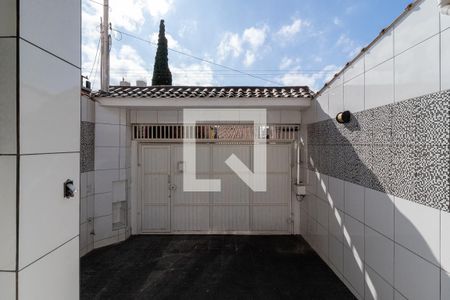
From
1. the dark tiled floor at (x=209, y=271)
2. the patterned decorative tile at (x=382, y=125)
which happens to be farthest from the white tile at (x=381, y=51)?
the dark tiled floor at (x=209, y=271)

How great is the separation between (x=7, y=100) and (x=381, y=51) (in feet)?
10.4

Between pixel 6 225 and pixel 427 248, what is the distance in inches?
111

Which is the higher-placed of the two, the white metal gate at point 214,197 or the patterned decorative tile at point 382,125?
the patterned decorative tile at point 382,125

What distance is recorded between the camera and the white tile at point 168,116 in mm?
5180

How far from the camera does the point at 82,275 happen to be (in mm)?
3605

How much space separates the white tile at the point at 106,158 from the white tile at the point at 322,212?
3983mm

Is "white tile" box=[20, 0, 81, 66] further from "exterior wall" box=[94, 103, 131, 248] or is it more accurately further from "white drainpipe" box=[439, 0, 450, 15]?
"exterior wall" box=[94, 103, 131, 248]

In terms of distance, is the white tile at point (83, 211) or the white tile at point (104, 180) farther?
the white tile at point (104, 180)

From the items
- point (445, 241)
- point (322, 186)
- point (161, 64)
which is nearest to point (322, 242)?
point (322, 186)

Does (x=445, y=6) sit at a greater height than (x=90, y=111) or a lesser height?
greater

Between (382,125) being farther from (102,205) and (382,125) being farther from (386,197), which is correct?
(102,205)

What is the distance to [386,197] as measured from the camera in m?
2.43

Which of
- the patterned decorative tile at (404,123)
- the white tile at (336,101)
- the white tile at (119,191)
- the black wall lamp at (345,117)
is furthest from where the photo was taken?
the white tile at (119,191)

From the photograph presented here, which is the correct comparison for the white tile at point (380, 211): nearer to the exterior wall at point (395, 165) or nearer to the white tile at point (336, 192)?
the exterior wall at point (395, 165)
